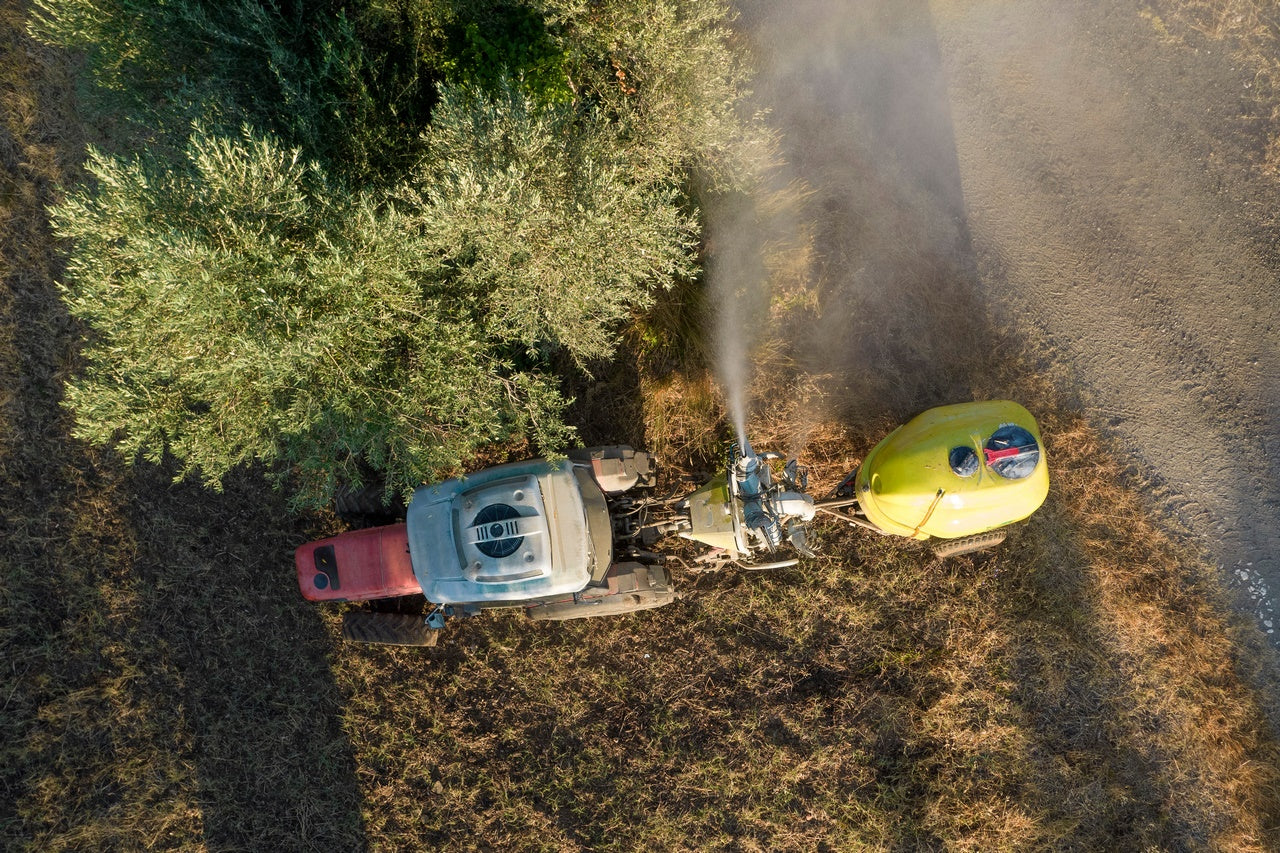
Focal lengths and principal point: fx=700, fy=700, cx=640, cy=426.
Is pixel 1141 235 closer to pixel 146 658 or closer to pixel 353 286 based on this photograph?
pixel 353 286

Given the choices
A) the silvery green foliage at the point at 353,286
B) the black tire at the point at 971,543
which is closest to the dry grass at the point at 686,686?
the black tire at the point at 971,543

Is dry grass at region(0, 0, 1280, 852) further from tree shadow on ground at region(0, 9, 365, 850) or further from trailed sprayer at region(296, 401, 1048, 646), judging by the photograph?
trailed sprayer at region(296, 401, 1048, 646)

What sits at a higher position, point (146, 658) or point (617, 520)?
point (617, 520)

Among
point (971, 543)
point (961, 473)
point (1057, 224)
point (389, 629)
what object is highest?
point (1057, 224)

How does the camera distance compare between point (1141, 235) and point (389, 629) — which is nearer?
point (389, 629)

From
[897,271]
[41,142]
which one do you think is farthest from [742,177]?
[41,142]

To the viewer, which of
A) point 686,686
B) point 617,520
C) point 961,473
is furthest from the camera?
point 686,686

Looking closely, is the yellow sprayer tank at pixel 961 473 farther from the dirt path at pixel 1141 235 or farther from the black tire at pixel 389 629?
the black tire at pixel 389 629

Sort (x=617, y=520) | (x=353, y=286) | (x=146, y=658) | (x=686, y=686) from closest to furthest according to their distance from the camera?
(x=353, y=286), (x=617, y=520), (x=686, y=686), (x=146, y=658)

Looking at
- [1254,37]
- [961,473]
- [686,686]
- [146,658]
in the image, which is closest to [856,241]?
[961,473]
